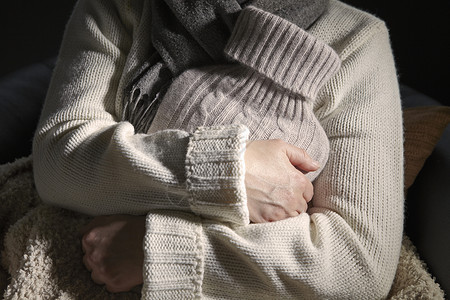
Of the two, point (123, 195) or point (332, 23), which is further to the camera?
point (332, 23)

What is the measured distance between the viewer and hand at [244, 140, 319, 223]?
85cm

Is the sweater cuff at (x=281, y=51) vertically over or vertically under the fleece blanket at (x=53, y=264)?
over

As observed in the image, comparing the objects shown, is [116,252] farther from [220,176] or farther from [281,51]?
[281,51]

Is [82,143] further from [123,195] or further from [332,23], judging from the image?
[332,23]

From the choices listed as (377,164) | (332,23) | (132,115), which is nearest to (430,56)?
(332,23)

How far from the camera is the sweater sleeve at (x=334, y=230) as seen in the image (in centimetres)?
80

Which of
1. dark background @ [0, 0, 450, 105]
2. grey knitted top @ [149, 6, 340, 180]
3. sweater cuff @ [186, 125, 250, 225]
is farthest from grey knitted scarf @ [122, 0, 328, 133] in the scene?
dark background @ [0, 0, 450, 105]

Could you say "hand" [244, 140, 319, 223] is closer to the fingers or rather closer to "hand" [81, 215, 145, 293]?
the fingers

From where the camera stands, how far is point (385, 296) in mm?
886

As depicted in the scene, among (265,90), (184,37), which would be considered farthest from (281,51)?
(184,37)

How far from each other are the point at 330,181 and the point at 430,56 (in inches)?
38.2

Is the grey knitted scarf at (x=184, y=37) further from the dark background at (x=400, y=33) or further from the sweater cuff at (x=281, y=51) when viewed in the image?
the dark background at (x=400, y=33)

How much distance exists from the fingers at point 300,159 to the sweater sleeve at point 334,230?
52mm

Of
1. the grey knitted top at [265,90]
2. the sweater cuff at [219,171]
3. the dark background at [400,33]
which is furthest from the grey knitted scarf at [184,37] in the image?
the dark background at [400,33]
